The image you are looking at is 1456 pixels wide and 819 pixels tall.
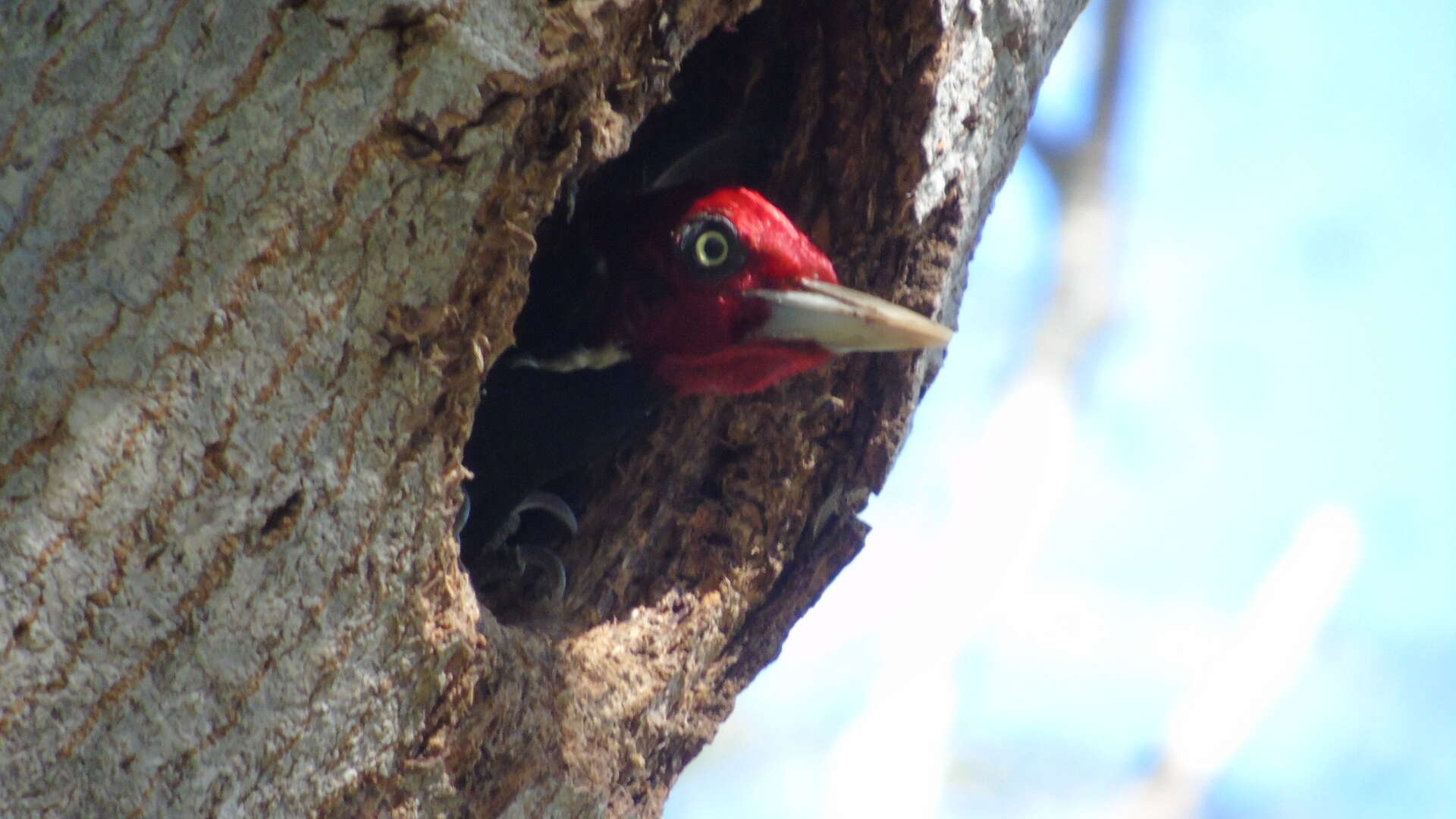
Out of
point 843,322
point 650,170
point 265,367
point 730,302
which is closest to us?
point 265,367

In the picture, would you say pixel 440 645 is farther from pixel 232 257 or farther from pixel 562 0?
pixel 562 0

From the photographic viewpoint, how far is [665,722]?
2.01m

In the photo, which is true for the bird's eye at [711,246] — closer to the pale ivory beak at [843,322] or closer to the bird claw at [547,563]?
the pale ivory beak at [843,322]

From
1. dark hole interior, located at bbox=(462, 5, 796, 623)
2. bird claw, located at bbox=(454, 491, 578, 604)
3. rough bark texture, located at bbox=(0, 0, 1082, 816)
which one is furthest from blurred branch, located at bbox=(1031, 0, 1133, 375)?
rough bark texture, located at bbox=(0, 0, 1082, 816)

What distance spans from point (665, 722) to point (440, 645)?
567 mm

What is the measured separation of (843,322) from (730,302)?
255 millimetres

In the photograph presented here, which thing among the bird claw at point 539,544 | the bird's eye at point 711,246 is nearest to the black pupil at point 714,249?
the bird's eye at point 711,246

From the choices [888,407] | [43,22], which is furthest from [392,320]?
[888,407]

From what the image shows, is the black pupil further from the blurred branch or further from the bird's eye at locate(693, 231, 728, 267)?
the blurred branch

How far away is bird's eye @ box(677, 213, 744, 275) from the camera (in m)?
2.24

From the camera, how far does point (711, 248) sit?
227cm

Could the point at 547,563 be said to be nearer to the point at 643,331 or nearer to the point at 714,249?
the point at 643,331

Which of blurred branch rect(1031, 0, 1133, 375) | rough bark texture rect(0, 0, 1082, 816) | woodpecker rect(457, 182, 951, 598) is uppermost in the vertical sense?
blurred branch rect(1031, 0, 1133, 375)

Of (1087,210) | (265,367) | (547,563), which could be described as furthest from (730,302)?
(1087,210)
